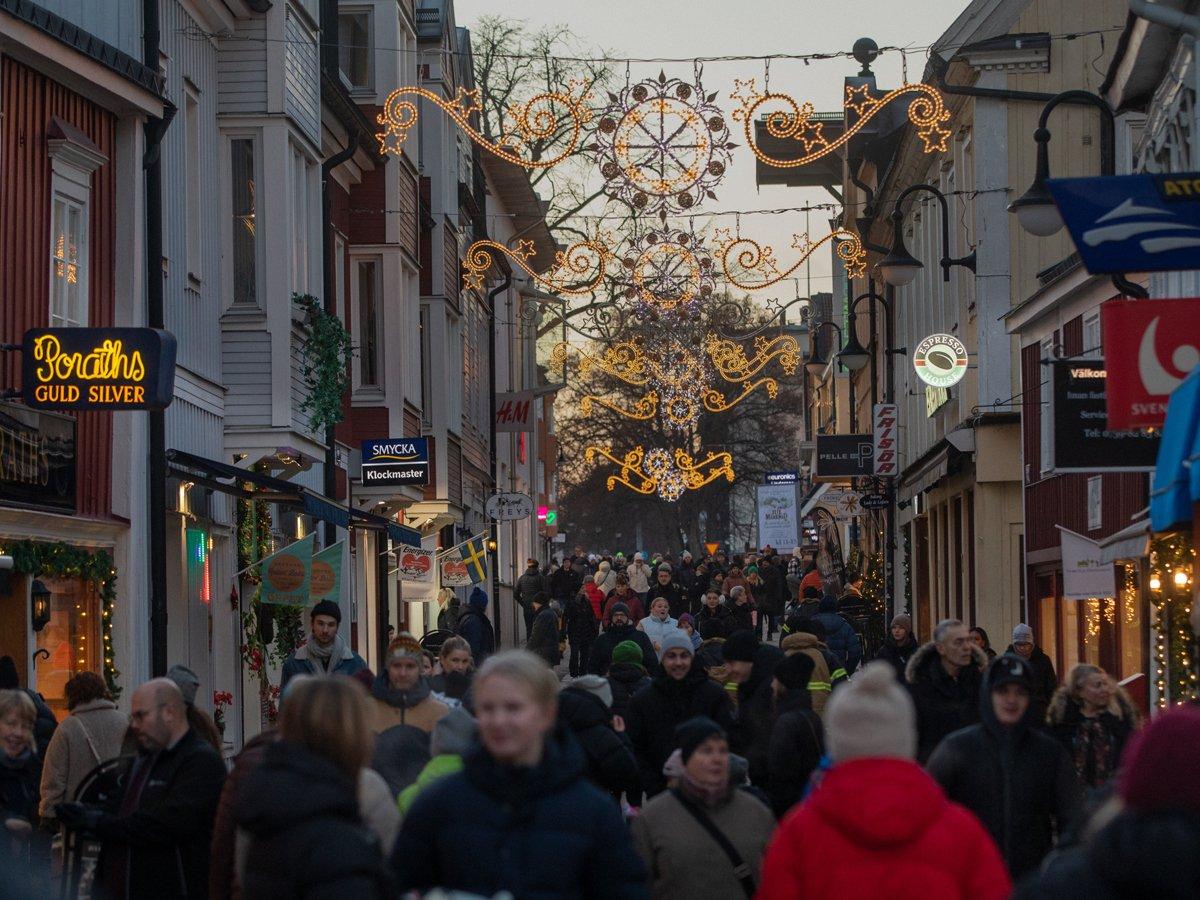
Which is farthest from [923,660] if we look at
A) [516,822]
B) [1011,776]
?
[516,822]

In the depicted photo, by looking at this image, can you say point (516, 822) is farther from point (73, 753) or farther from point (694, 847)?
point (73, 753)

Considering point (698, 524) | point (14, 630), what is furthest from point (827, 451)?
point (698, 524)

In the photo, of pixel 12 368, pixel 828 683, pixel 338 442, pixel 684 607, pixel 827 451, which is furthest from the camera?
pixel 684 607

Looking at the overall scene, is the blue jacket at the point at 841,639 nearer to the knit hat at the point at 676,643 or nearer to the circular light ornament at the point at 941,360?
the circular light ornament at the point at 941,360

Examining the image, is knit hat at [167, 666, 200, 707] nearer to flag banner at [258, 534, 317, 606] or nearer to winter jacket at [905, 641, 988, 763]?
winter jacket at [905, 641, 988, 763]

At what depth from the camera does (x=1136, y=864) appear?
4.15 meters

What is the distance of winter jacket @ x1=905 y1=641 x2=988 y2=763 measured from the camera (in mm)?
11500

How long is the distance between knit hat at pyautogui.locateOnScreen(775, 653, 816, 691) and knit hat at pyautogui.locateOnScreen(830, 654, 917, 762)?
570cm

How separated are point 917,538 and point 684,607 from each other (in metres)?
5.21

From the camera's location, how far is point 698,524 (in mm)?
92500

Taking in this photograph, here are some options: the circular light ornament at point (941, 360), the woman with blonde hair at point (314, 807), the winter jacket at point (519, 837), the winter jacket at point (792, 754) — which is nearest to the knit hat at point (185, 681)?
the winter jacket at point (792, 754)

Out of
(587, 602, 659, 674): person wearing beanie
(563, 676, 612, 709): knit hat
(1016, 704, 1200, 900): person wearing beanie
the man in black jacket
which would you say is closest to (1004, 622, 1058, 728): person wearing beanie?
(587, 602, 659, 674): person wearing beanie

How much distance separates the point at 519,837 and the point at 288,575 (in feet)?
48.5

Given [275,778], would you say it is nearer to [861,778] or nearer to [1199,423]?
[861,778]
